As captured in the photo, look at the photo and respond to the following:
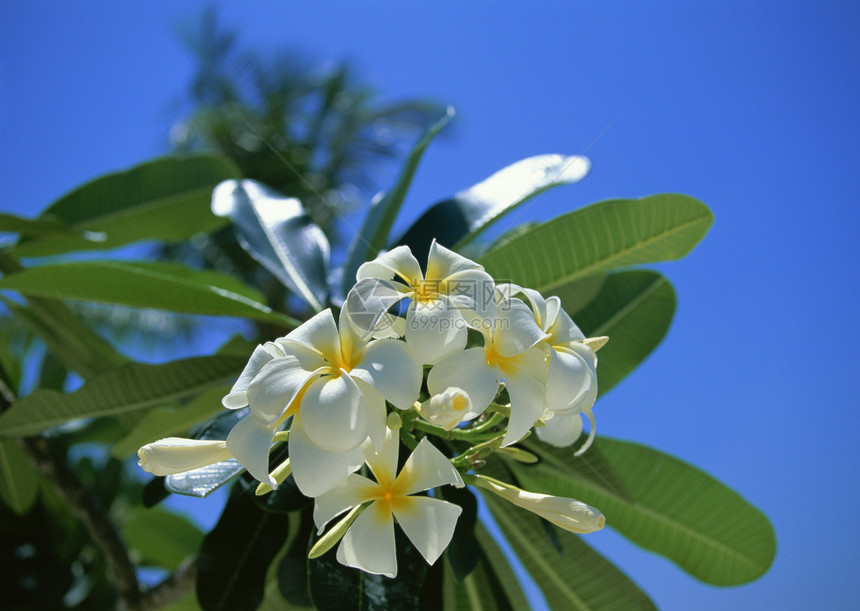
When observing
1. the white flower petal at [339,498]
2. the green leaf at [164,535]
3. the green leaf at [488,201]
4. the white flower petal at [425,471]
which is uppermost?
the green leaf at [488,201]

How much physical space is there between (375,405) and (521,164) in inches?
35.2

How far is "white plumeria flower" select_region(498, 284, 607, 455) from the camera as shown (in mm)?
561

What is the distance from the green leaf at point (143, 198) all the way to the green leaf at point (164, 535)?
87cm

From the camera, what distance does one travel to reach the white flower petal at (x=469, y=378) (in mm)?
546

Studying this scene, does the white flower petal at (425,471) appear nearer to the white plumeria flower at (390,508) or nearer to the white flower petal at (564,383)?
the white plumeria flower at (390,508)

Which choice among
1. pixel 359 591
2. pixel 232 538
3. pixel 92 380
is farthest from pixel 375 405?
pixel 92 380

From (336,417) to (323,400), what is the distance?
0.06ft

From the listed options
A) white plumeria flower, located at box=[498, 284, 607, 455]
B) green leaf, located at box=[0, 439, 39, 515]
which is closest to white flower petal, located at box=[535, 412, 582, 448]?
white plumeria flower, located at box=[498, 284, 607, 455]

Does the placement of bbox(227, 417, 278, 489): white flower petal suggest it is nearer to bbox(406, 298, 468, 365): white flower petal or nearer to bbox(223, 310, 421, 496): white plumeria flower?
bbox(223, 310, 421, 496): white plumeria flower

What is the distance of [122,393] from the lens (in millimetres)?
1187

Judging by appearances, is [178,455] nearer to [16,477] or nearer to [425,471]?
[425,471]

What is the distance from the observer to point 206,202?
1.67 m

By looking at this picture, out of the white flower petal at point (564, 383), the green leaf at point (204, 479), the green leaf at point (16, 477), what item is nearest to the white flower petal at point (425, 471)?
A: the white flower petal at point (564, 383)

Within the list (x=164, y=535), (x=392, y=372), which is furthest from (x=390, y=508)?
(x=164, y=535)
